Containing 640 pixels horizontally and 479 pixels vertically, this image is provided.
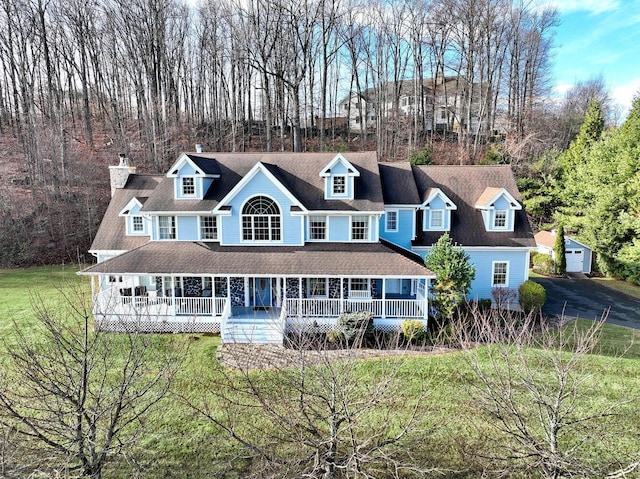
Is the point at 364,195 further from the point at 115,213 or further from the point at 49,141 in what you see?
the point at 49,141

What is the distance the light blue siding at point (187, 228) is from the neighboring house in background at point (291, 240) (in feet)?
0.17

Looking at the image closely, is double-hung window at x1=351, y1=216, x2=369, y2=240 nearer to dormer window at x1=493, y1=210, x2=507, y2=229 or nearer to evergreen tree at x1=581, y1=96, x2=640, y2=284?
dormer window at x1=493, y1=210, x2=507, y2=229

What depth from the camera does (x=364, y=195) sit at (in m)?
20.3

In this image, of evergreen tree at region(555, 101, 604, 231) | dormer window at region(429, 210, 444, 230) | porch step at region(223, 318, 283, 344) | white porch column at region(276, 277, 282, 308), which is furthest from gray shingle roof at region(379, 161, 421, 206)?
evergreen tree at region(555, 101, 604, 231)

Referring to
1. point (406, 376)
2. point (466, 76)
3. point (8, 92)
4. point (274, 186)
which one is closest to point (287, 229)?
point (274, 186)

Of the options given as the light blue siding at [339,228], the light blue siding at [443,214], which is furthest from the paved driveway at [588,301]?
the light blue siding at [339,228]

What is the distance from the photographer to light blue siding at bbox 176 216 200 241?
20203 mm

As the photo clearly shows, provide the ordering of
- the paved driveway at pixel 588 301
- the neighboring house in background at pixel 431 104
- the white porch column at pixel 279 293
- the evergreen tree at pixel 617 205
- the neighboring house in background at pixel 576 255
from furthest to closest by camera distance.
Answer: the neighboring house in background at pixel 431 104 < the neighboring house in background at pixel 576 255 < the evergreen tree at pixel 617 205 < the paved driveway at pixel 588 301 < the white porch column at pixel 279 293

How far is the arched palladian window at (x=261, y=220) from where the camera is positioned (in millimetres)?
19598

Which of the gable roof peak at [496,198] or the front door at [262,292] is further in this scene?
the gable roof peak at [496,198]

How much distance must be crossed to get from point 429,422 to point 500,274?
12762mm

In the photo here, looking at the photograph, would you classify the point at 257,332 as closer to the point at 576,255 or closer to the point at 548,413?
the point at 548,413

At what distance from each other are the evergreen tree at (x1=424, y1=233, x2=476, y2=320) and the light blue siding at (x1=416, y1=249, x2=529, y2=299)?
3719 mm

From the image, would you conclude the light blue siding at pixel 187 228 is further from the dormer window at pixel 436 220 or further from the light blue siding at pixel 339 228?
the dormer window at pixel 436 220
